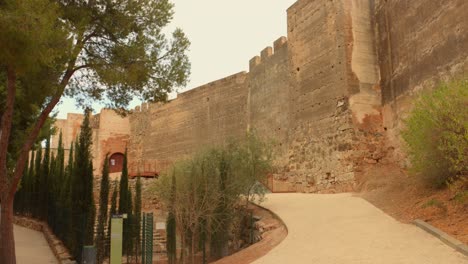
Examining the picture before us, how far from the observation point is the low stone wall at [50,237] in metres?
10.2

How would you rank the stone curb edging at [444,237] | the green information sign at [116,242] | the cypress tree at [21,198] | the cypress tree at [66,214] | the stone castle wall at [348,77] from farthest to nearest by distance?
the cypress tree at [21,198] → the cypress tree at [66,214] → the stone castle wall at [348,77] → the green information sign at [116,242] → the stone curb edging at [444,237]

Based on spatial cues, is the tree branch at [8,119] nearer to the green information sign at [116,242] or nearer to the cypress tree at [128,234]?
the green information sign at [116,242]

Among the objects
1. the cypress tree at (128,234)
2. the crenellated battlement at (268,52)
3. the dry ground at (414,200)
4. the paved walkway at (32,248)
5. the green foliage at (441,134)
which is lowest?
the paved walkway at (32,248)

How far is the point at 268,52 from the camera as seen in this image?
18.1 meters

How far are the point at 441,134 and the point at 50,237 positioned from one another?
10367 mm

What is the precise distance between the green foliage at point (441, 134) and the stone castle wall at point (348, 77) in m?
2.14

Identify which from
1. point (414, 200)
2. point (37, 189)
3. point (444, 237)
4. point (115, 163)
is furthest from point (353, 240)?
point (115, 163)

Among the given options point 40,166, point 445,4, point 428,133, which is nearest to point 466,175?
point 428,133

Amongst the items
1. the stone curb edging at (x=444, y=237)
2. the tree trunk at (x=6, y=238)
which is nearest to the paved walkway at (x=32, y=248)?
the tree trunk at (x=6, y=238)

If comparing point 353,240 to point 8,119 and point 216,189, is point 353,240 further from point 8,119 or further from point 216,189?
point 8,119

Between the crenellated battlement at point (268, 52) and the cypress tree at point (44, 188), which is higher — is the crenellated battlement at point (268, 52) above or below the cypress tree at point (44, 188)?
above

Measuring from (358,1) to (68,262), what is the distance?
10888 mm

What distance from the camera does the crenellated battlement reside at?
17.0 meters

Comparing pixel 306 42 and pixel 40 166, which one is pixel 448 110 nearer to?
pixel 306 42
